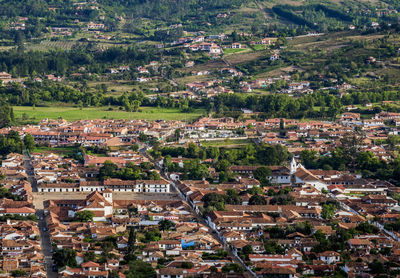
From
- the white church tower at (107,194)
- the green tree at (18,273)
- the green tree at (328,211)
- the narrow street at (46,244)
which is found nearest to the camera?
the green tree at (18,273)

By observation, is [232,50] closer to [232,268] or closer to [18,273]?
[232,268]

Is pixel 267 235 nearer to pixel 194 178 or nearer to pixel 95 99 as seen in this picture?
pixel 194 178

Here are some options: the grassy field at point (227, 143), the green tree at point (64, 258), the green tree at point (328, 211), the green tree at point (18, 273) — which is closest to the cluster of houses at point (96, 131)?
the grassy field at point (227, 143)

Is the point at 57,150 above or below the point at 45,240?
below

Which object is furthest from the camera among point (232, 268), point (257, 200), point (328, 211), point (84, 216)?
point (257, 200)

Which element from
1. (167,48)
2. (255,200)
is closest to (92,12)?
(167,48)

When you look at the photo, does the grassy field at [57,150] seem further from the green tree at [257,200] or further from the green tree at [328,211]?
the green tree at [328,211]

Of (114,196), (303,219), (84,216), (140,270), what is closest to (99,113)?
(114,196)

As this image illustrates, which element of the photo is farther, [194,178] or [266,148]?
[266,148]

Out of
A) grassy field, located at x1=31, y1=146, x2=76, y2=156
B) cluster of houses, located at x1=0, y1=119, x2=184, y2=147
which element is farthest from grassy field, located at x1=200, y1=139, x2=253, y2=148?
grassy field, located at x1=31, y1=146, x2=76, y2=156
